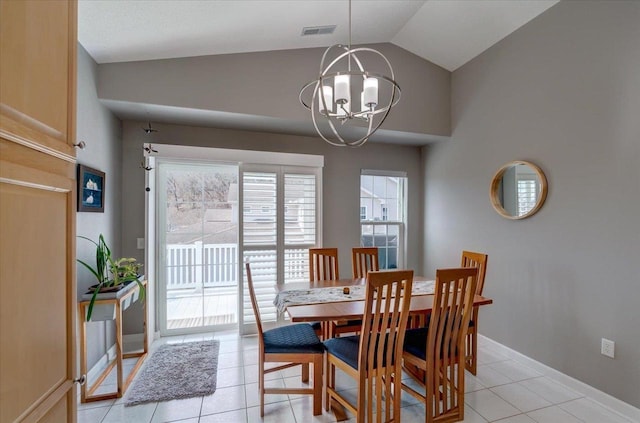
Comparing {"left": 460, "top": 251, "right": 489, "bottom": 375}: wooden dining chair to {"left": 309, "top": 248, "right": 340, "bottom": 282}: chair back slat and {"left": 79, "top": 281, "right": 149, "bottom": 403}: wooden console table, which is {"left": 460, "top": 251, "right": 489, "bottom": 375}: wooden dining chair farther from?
{"left": 79, "top": 281, "right": 149, "bottom": 403}: wooden console table

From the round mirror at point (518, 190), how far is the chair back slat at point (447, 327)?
1.39 metres

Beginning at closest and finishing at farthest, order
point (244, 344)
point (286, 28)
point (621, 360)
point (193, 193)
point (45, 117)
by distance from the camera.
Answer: point (45, 117), point (621, 360), point (286, 28), point (244, 344), point (193, 193)

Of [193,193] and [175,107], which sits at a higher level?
[175,107]

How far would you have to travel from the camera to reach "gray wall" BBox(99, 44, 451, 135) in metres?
2.72

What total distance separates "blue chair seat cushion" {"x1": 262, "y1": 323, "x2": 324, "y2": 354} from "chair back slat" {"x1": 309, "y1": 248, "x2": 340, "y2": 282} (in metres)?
0.86

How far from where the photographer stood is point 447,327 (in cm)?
205

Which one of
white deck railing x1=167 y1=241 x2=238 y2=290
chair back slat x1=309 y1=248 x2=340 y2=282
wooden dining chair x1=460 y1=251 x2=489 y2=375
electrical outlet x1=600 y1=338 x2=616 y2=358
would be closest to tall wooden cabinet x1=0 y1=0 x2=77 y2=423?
chair back slat x1=309 y1=248 x2=340 y2=282

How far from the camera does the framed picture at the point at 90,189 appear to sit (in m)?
2.37

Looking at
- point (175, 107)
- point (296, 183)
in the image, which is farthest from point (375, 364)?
point (175, 107)

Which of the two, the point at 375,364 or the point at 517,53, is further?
the point at 517,53

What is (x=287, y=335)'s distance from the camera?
2316 mm

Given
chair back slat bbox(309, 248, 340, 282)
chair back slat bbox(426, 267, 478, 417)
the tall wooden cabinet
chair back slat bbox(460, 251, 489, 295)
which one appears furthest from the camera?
chair back slat bbox(309, 248, 340, 282)

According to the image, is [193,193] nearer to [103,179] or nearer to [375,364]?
[103,179]

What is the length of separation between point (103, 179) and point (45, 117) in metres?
2.07
